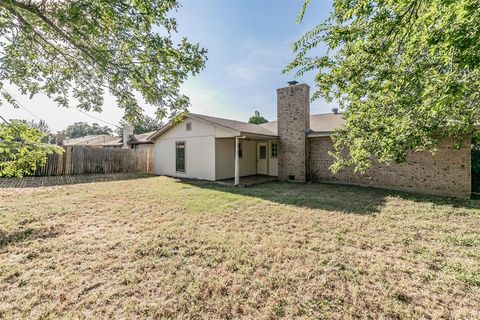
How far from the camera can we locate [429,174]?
342 inches

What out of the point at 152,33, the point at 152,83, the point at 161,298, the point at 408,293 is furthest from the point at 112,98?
the point at 408,293

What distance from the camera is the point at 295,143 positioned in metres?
11.7

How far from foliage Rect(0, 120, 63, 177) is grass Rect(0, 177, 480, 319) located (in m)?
1.54

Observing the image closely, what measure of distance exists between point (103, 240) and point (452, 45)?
221 inches

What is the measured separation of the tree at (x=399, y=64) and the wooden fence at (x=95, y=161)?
46.1ft

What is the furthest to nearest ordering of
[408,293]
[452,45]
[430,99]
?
[408,293] → [430,99] → [452,45]

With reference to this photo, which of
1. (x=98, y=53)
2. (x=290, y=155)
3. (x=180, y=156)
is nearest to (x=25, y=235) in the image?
(x=98, y=53)

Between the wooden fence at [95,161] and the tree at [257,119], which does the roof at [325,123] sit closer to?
the wooden fence at [95,161]

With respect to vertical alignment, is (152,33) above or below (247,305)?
above

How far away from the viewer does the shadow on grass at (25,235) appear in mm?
4102

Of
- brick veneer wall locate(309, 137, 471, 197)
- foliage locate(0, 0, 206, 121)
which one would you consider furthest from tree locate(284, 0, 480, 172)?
brick veneer wall locate(309, 137, 471, 197)

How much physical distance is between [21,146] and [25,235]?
2815mm

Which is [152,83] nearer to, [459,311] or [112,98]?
[112,98]

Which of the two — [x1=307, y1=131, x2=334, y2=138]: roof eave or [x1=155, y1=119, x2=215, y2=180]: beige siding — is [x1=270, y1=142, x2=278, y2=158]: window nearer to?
[x1=307, y1=131, x2=334, y2=138]: roof eave
